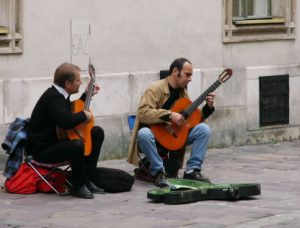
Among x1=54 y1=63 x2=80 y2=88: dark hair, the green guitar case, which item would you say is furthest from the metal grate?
x1=54 y1=63 x2=80 y2=88: dark hair

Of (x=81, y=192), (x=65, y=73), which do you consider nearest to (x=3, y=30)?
(x=65, y=73)

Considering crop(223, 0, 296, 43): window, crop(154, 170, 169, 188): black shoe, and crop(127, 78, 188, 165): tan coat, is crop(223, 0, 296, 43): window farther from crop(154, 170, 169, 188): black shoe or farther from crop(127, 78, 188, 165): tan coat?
crop(154, 170, 169, 188): black shoe

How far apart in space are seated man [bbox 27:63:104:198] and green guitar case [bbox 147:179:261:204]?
684mm

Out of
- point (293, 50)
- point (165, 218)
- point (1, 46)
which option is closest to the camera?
point (165, 218)

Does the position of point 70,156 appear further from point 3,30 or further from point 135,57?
point 135,57

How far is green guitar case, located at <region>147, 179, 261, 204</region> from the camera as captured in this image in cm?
1004

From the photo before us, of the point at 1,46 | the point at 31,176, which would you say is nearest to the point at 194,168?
the point at 31,176

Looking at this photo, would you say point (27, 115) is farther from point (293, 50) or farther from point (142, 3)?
point (293, 50)

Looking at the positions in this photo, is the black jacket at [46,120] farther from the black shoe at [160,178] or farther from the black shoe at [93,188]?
the black shoe at [160,178]

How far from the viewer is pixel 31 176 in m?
10.5

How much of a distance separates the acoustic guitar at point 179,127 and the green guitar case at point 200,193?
103 cm

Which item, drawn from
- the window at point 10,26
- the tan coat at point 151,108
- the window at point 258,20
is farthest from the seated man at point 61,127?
the window at point 258,20

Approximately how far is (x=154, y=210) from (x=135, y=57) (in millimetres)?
4049

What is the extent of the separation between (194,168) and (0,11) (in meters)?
2.79
